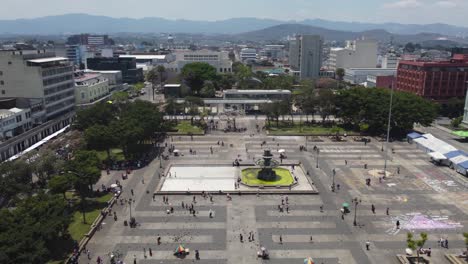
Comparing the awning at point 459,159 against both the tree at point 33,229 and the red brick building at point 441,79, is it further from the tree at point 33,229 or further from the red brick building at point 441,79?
the tree at point 33,229

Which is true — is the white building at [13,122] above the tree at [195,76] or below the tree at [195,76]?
below

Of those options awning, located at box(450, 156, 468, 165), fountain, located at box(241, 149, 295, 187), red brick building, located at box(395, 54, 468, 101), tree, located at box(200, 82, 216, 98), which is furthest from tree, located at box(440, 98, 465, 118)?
fountain, located at box(241, 149, 295, 187)

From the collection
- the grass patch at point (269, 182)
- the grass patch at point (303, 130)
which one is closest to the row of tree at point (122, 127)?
the grass patch at point (269, 182)

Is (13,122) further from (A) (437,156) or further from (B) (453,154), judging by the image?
(B) (453,154)

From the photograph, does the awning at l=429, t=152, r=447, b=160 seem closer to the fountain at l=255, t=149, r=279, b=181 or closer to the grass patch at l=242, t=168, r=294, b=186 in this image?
the grass patch at l=242, t=168, r=294, b=186

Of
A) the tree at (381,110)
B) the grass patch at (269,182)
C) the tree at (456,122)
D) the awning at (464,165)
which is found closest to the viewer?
the grass patch at (269,182)

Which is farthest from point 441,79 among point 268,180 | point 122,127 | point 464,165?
point 122,127
